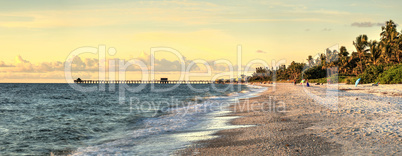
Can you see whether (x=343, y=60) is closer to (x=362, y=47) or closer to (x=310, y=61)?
(x=362, y=47)

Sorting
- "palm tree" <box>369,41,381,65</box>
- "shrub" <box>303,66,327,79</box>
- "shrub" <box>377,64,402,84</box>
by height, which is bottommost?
"shrub" <box>377,64,402,84</box>

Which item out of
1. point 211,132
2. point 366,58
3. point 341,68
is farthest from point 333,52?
point 211,132

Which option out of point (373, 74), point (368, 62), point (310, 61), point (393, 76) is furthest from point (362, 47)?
point (310, 61)

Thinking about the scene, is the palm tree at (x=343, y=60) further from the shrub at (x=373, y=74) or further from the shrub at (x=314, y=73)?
the shrub at (x=373, y=74)

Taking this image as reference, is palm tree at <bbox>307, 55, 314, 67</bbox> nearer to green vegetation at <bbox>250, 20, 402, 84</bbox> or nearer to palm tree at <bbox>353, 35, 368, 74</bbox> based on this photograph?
green vegetation at <bbox>250, 20, 402, 84</bbox>

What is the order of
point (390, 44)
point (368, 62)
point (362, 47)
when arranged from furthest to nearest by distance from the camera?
point (362, 47)
point (368, 62)
point (390, 44)

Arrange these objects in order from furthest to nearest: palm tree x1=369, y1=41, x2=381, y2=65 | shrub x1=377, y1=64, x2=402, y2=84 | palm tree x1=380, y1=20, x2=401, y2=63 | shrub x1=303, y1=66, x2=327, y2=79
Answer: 1. shrub x1=303, y1=66, x2=327, y2=79
2. palm tree x1=369, y1=41, x2=381, y2=65
3. palm tree x1=380, y1=20, x2=401, y2=63
4. shrub x1=377, y1=64, x2=402, y2=84

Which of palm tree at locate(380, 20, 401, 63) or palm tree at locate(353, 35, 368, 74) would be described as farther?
palm tree at locate(353, 35, 368, 74)

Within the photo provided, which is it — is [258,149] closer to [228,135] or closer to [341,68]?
[228,135]

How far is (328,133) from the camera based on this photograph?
1073cm

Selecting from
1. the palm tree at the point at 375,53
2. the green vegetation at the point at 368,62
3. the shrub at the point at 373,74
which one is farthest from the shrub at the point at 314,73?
the shrub at the point at 373,74

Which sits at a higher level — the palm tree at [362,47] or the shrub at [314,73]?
the palm tree at [362,47]

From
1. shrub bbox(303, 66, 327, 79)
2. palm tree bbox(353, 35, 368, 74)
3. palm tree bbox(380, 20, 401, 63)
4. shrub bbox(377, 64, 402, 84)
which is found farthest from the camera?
shrub bbox(303, 66, 327, 79)

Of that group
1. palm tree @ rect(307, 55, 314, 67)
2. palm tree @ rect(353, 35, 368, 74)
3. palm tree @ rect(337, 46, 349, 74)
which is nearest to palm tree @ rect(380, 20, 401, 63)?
palm tree @ rect(353, 35, 368, 74)
